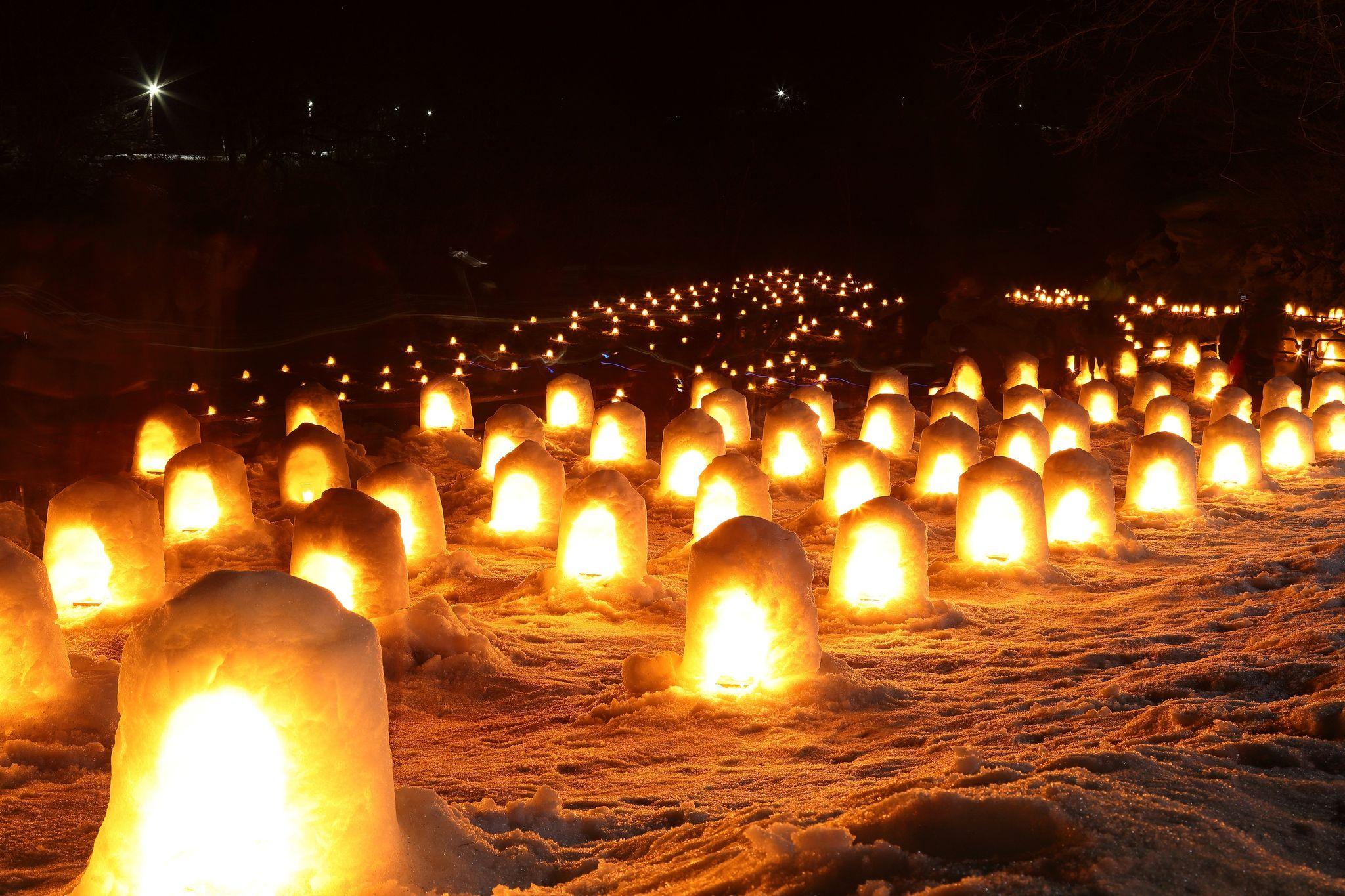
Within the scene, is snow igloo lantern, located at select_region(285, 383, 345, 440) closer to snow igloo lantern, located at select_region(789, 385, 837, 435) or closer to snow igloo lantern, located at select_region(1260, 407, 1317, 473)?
snow igloo lantern, located at select_region(789, 385, 837, 435)

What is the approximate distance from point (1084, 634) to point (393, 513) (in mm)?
4454

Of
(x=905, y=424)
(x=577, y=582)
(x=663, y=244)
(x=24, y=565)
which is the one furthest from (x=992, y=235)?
(x=24, y=565)

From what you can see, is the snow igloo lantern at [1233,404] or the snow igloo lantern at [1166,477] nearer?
the snow igloo lantern at [1166,477]

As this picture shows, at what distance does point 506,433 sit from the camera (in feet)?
41.4

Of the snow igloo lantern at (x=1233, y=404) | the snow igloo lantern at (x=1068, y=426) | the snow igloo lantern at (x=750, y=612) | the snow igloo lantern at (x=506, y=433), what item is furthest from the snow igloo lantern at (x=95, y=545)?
the snow igloo lantern at (x=1233, y=404)

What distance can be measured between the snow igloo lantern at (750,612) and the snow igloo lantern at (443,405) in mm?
9111

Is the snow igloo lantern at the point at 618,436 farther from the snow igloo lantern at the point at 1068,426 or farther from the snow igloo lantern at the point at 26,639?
the snow igloo lantern at the point at 26,639

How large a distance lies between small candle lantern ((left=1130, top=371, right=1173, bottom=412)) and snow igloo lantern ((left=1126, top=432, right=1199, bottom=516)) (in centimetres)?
600

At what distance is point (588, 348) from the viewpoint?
20000mm

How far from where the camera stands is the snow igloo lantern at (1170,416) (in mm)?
13836

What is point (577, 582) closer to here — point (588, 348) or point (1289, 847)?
point (1289, 847)

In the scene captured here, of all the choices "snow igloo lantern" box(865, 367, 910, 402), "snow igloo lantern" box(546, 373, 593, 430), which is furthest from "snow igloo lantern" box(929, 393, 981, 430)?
"snow igloo lantern" box(546, 373, 593, 430)

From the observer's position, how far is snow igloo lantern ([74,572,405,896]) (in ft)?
11.8

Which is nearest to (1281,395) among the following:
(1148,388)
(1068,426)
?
(1148,388)
